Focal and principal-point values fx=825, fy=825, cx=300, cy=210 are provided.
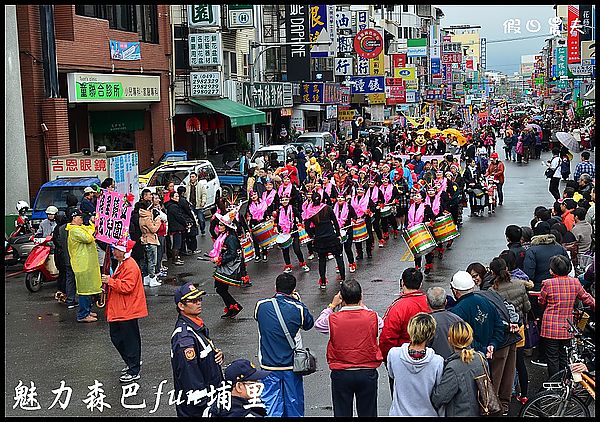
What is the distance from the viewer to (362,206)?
17.7 m

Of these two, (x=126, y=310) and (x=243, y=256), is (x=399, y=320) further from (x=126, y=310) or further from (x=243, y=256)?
(x=243, y=256)

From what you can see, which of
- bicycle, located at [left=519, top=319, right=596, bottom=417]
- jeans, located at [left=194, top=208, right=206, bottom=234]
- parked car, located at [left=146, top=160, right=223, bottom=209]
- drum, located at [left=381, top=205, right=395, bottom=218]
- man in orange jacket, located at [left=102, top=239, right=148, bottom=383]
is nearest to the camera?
bicycle, located at [left=519, top=319, right=596, bottom=417]

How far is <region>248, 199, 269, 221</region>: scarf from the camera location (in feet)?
58.0

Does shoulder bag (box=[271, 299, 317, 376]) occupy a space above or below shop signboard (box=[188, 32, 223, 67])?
below

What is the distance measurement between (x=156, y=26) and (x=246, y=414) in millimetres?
27023

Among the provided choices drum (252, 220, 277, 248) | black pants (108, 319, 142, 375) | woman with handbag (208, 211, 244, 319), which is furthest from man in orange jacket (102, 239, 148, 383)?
drum (252, 220, 277, 248)

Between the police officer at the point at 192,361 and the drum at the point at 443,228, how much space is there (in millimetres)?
9755

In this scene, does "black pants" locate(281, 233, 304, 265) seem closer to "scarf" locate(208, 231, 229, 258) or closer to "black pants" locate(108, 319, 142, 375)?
"scarf" locate(208, 231, 229, 258)

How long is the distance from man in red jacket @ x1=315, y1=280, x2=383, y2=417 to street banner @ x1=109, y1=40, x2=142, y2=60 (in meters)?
21.7

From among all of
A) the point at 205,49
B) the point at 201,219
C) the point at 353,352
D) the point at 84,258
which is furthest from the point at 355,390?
the point at 205,49

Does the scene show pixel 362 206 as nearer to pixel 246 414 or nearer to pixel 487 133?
pixel 246 414

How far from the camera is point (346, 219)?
1694 cm

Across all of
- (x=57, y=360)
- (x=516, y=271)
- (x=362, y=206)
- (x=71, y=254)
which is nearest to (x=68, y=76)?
(x=362, y=206)

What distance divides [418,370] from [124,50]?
2360 centimetres
